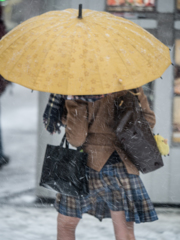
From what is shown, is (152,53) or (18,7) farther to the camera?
(18,7)

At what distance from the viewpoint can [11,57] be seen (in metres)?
2.26

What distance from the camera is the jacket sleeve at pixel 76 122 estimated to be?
2.34 m

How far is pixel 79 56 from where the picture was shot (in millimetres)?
2111

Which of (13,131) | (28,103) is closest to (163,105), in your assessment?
(13,131)

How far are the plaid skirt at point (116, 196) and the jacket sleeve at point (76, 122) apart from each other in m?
0.26

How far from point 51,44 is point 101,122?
24.1 inches

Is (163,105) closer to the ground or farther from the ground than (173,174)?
farther from the ground

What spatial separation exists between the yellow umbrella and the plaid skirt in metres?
A: 0.67

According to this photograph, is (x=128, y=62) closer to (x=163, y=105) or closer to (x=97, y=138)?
(x=97, y=138)

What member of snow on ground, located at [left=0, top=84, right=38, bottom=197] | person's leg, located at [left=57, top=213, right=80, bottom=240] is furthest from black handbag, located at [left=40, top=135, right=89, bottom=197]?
snow on ground, located at [left=0, top=84, right=38, bottom=197]

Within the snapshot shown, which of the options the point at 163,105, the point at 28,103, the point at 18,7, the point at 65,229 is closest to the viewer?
the point at 65,229

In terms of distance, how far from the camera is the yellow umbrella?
209cm

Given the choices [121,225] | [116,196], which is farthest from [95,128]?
[121,225]

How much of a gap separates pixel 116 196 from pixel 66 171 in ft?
1.37
